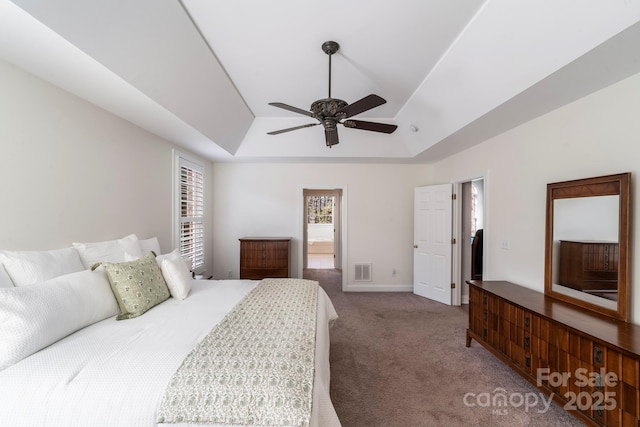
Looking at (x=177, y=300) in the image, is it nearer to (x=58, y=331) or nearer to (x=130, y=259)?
(x=130, y=259)

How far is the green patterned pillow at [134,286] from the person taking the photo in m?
1.87

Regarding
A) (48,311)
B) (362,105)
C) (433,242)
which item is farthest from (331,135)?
(433,242)

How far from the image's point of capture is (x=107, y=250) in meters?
2.22

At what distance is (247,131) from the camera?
13.3 feet

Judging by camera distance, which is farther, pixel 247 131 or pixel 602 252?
pixel 247 131

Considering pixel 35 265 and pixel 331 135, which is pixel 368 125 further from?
pixel 35 265

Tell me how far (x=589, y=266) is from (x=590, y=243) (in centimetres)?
18

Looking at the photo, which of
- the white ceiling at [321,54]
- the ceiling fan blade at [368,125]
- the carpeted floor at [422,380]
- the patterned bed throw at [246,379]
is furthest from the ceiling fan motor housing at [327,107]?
the carpeted floor at [422,380]

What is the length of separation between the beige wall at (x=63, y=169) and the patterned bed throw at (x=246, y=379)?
1.59 m

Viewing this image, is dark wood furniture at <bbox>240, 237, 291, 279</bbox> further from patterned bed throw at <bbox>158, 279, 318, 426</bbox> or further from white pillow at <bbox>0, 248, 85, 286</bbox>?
patterned bed throw at <bbox>158, 279, 318, 426</bbox>

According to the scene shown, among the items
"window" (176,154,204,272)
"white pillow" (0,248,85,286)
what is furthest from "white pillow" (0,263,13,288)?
"window" (176,154,204,272)

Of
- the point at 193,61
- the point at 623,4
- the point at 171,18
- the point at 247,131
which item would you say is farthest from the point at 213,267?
the point at 623,4

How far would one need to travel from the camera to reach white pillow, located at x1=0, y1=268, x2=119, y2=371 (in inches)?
49.2

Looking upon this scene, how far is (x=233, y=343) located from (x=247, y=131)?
337 cm
